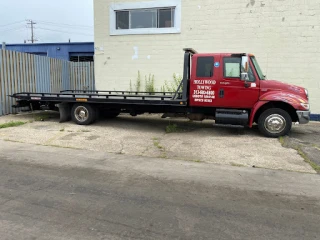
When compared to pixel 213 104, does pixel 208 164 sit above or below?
below

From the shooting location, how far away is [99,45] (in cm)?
1432

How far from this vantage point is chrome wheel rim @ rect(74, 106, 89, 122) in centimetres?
1027

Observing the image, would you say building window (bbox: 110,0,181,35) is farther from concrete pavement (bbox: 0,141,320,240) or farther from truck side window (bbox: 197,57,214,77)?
concrete pavement (bbox: 0,141,320,240)

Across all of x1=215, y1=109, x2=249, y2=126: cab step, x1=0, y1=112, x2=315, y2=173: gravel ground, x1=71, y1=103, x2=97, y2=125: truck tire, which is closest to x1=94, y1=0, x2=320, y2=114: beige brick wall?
x1=0, y1=112, x2=315, y2=173: gravel ground

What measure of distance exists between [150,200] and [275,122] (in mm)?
5587

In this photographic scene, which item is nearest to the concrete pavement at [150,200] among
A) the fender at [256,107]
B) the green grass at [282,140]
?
the green grass at [282,140]

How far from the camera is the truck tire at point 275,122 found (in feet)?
27.6

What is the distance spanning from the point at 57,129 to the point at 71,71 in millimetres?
7923

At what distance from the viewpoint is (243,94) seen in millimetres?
8531

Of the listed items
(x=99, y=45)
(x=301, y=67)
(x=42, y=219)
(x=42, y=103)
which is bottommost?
(x=42, y=219)

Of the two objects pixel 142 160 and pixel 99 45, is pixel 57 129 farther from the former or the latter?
→ pixel 99 45

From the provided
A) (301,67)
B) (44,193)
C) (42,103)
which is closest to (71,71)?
(42,103)

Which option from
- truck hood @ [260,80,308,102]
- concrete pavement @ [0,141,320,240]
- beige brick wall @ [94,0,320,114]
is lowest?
concrete pavement @ [0,141,320,240]

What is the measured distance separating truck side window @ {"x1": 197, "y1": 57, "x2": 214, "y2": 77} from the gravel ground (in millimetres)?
1853
